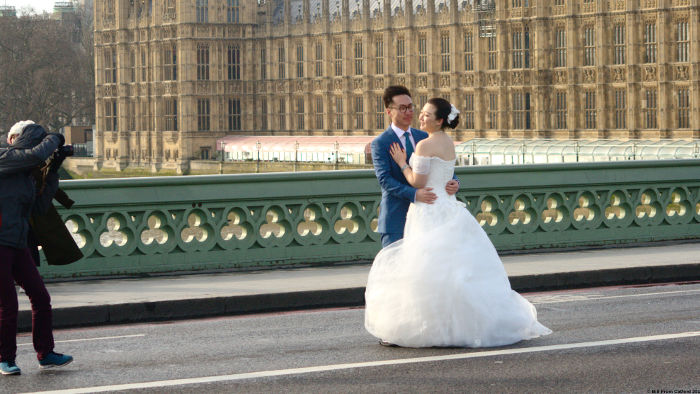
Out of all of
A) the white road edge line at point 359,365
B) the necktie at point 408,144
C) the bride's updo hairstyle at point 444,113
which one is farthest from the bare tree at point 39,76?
the white road edge line at point 359,365

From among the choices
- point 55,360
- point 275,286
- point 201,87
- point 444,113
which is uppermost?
point 201,87

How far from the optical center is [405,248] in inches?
421

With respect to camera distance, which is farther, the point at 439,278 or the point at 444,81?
the point at 444,81

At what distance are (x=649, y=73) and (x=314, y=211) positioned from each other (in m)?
44.6

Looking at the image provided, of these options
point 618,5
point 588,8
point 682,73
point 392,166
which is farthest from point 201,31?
point 392,166

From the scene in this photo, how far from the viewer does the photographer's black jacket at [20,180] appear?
31.8ft

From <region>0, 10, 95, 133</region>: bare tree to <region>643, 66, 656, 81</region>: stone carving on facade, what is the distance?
59.5m

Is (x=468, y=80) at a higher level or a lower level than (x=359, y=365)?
higher

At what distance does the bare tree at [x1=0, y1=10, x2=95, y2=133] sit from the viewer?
10594 cm

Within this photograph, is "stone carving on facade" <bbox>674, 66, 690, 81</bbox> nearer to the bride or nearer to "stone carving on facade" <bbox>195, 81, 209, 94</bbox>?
"stone carving on facade" <bbox>195, 81, 209, 94</bbox>

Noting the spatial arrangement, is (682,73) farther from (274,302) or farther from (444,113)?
(444,113)

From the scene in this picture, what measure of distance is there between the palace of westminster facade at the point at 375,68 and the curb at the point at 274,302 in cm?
4236

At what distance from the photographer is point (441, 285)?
10453 mm

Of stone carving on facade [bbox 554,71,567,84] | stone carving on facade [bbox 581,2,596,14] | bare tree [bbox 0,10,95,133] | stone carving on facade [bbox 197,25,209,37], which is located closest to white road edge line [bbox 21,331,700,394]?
stone carving on facade [bbox 581,2,596,14]
